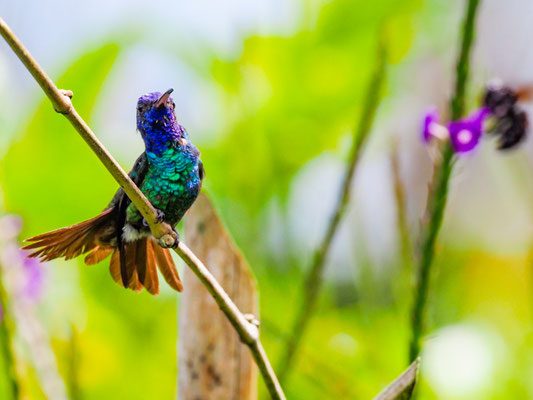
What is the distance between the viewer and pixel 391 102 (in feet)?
5.40

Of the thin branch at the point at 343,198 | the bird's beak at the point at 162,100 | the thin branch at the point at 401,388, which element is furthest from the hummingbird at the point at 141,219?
the thin branch at the point at 343,198

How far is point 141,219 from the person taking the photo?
48 cm

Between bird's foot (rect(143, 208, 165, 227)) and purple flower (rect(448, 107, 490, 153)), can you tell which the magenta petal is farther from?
bird's foot (rect(143, 208, 165, 227))

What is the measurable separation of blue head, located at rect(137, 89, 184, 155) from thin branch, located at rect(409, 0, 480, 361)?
288 mm

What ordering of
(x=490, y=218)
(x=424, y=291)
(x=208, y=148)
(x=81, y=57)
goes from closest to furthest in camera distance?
(x=424, y=291), (x=81, y=57), (x=208, y=148), (x=490, y=218)

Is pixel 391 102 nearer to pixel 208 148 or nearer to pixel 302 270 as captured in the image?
pixel 302 270

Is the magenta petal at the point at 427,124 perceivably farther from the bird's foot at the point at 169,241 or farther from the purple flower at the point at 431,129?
the bird's foot at the point at 169,241

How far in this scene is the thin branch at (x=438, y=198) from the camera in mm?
620

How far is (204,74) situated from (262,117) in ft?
0.47

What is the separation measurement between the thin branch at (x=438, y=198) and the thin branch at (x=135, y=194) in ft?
0.59

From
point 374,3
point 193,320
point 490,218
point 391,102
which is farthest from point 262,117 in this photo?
point 490,218

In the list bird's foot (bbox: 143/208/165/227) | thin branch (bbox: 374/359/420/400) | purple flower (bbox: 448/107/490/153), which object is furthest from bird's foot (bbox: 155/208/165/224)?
purple flower (bbox: 448/107/490/153)

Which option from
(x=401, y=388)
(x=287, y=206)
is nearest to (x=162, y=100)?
(x=401, y=388)

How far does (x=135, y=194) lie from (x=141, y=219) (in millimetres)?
107
